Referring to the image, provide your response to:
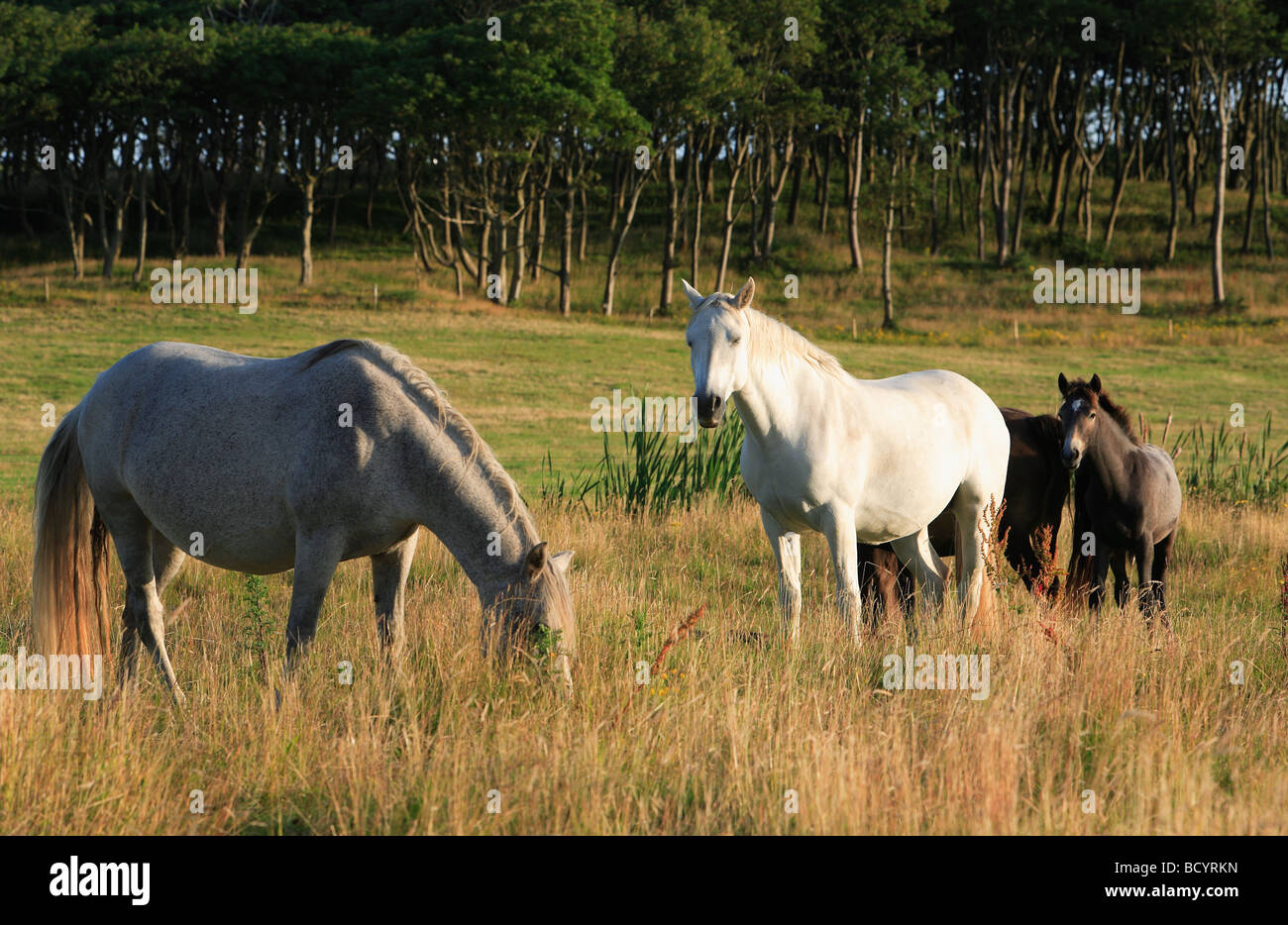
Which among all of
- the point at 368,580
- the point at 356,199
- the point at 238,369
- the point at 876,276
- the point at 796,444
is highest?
the point at 356,199

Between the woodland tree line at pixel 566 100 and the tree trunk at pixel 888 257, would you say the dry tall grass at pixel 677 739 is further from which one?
the tree trunk at pixel 888 257

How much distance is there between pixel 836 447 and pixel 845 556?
634mm

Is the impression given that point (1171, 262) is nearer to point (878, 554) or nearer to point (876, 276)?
point (876, 276)

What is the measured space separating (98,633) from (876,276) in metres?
45.6

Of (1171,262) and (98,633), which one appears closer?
(98,633)

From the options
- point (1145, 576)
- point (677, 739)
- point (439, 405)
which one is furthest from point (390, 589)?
point (1145, 576)

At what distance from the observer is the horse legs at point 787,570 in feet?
21.0

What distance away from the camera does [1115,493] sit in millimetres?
8016

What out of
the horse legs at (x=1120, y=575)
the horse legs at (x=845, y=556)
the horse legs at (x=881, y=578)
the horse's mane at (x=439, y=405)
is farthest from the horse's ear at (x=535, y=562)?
the horse legs at (x=1120, y=575)

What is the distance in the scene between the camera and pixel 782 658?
579 centimetres

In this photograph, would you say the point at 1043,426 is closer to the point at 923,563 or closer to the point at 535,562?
the point at 923,563

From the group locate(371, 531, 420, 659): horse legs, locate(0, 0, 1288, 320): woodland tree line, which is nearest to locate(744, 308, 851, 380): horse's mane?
locate(371, 531, 420, 659): horse legs

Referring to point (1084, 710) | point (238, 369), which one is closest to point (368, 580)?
point (238, 369)

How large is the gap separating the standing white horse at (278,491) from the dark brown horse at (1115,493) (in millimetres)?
4665
